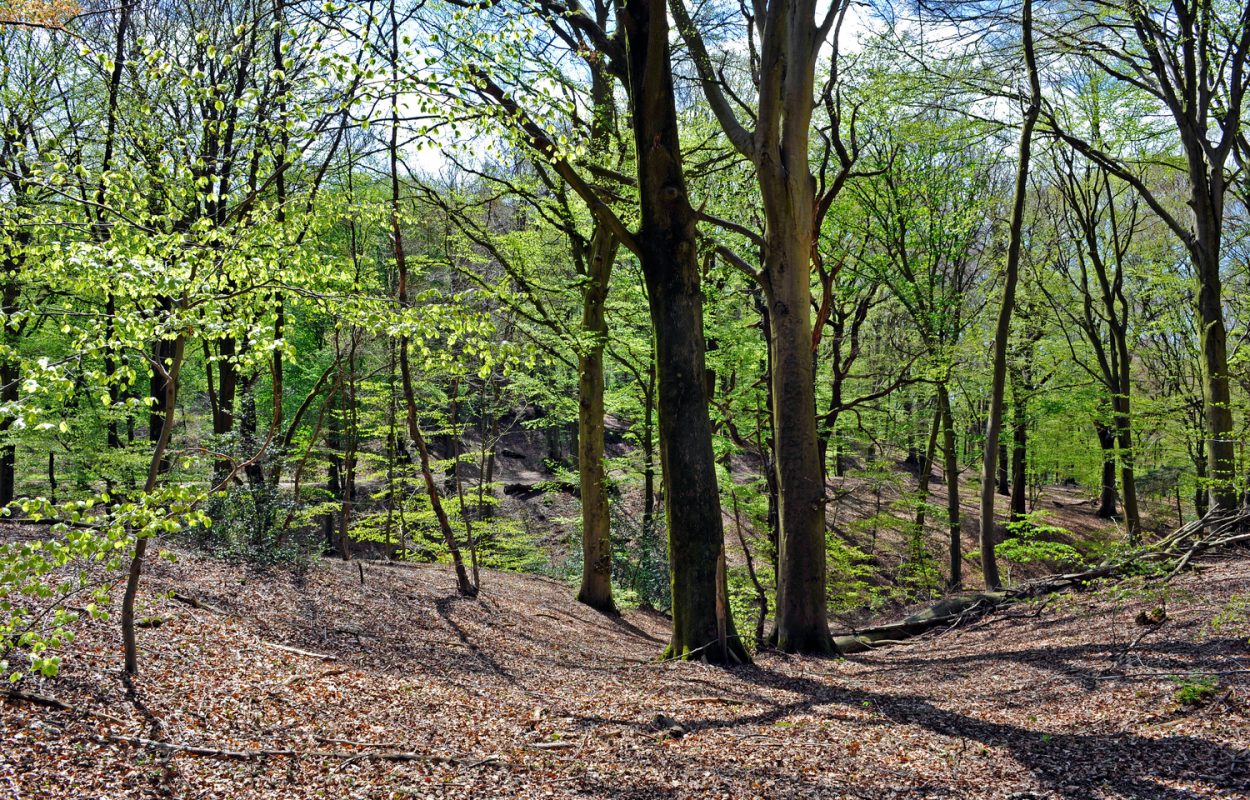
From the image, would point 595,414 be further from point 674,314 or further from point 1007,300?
point 1007,300

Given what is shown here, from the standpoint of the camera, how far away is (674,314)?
6.68m

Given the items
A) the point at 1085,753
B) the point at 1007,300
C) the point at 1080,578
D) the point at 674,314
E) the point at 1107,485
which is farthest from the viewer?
the point at 1107,485

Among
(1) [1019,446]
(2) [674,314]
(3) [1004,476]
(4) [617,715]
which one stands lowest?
(3) [1004,476]

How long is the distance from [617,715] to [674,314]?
340 cm

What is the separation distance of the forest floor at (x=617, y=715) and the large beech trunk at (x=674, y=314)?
43.1 inches

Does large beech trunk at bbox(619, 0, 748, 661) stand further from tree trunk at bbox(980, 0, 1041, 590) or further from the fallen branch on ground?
tree trunk at bbox(980, 0, 1041, 590)

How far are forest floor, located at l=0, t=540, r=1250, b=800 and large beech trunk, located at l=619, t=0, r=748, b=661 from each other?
43.1 inches

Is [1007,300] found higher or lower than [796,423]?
higher

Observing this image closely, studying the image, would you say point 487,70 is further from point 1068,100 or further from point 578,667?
point 1068,100

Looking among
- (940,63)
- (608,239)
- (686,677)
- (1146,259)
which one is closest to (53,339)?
(608,239)

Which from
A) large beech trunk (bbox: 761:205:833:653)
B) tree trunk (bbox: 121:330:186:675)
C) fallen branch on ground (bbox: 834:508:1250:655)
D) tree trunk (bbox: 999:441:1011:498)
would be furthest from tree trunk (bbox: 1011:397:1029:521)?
tree trunk (bbox: 121:330:186:675)

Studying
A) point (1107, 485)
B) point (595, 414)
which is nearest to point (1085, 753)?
point (595, 414)

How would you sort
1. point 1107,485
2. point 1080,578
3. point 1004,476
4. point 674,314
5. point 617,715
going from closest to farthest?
point 617,715 < point 674,314 < point 1080,578 < point 1107,485 < point 1004,476

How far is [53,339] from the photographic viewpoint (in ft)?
47.4
